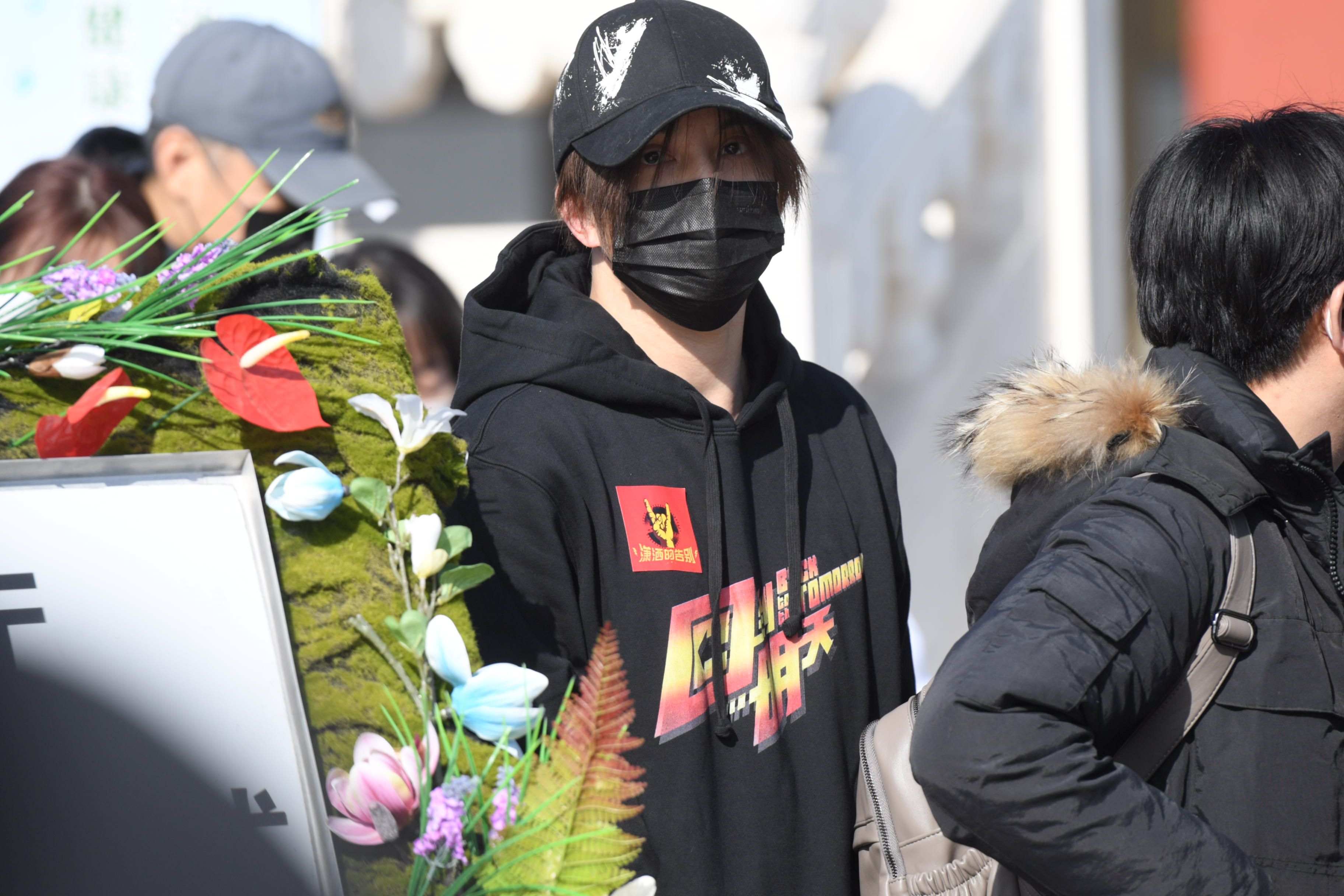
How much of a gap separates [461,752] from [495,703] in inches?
2.1

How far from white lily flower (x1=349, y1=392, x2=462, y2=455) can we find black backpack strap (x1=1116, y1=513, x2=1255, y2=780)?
0.84 metres

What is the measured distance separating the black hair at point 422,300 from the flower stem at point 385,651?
2.12m

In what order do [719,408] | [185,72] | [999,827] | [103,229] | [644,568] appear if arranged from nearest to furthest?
[999,827] → [644,568] → [719,408] → [103,229] → [185,72]

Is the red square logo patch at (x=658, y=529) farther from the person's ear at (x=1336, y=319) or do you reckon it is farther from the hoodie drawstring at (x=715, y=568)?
the person's ear at (x=1336, y=319)

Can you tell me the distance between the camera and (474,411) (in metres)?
1.74

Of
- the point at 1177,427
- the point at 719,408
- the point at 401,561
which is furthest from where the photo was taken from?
the point at 719,408

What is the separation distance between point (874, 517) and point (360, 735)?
3.40ft

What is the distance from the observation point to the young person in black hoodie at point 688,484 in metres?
1.61

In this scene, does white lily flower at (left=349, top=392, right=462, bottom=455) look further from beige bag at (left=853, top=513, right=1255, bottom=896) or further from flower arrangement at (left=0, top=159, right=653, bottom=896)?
beige bag at (left=853, top=513, right=1255, bottom=896)

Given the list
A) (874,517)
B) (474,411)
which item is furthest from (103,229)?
(874,517)

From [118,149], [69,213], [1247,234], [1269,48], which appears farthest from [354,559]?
[1269,48]

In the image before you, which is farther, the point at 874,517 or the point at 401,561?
the point at 874,517

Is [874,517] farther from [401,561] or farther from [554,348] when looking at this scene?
[401,561]

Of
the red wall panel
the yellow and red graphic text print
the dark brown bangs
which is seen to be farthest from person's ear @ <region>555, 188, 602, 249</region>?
the red wall panel
